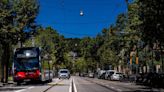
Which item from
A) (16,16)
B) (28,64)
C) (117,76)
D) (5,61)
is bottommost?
(117,76)

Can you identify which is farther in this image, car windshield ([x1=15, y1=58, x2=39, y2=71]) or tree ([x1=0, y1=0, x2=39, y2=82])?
car windshield ([x1=15, y1=58, x2=39, y2=71])

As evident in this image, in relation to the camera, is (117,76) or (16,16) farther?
(117,76)

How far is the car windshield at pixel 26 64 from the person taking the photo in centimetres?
4550

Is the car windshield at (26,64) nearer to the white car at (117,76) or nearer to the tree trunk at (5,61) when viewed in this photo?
the tree trunk at (5,61)

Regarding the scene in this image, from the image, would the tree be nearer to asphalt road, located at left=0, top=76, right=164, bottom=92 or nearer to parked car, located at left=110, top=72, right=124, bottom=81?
asphalt road, located at left=0, top=76, right=164, bottom=92

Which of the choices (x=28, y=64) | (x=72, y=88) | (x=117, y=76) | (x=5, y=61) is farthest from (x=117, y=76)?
(x=72, y=88)

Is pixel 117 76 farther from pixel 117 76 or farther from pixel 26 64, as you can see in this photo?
pixel 26 64

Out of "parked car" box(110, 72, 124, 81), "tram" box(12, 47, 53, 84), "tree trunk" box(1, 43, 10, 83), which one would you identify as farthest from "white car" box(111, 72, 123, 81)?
"tram" box(12, 47, 53, 84)

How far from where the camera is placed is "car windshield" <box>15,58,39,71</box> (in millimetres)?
45500

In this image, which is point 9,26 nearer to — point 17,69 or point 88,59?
point 17,69

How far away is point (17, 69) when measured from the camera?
152 feet

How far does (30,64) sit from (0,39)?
19.5ft

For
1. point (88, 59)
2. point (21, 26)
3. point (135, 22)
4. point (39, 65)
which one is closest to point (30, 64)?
point (39, 65)

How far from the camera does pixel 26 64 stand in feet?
151
